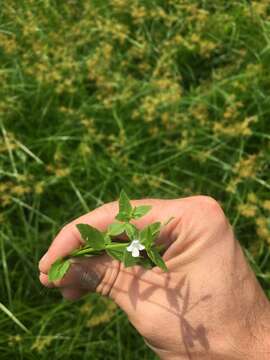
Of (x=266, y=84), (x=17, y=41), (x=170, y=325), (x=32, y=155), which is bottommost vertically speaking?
(x=170, y=325)

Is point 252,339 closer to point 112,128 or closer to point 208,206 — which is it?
point 208,206

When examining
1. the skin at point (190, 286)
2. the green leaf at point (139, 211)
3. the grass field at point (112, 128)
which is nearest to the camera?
the green leaf at point (139, 211)

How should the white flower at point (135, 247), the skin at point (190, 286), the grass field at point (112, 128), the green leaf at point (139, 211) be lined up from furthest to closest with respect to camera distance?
1. the grass field at point (112, 128)
2. the skin at point (190, 286)
3. the green leaf at point (139, 211)
4. the white flower at point (135, 247)

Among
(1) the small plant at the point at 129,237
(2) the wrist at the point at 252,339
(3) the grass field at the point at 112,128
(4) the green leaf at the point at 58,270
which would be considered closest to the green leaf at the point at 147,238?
(1) the small plant at the point at 129,237

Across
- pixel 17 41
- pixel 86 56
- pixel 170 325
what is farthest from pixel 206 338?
pixel 17 41

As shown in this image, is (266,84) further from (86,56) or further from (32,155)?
(32,155)

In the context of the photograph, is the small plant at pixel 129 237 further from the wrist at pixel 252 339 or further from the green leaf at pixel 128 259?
the wrist at pixel 252 339
